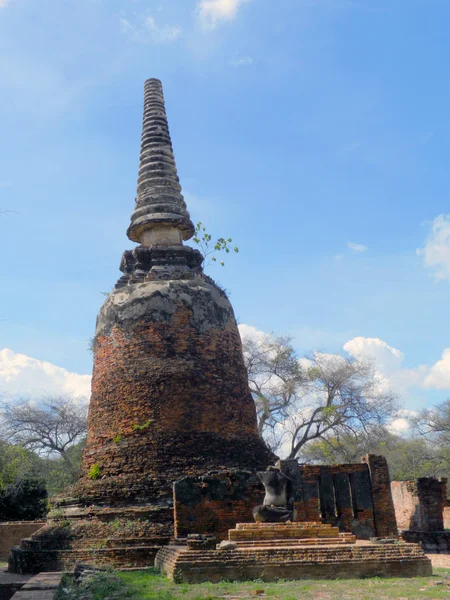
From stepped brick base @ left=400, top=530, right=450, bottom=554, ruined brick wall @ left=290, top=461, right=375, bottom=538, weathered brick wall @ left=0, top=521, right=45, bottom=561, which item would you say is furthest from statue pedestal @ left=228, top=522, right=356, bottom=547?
weathered brick wall @ left=0, top=521, right=45, bottom=561

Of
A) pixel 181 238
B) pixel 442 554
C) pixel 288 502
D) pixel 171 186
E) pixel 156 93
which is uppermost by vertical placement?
pixel 156 93

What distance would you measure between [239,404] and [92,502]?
12.0 feet

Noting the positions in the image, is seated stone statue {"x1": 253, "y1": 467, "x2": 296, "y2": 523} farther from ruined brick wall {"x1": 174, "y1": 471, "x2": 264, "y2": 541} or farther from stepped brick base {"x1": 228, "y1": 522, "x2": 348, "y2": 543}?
ruined brick wall {"x1": 174, "y1": 471, "x2": 264, "y2": 541}

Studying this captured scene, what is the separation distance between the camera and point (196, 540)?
354 inches

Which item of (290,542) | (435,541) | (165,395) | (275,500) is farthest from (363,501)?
(435,541)

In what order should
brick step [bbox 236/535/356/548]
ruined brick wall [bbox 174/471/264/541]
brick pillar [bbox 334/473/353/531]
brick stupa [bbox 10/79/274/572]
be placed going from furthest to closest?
brick pillar [bbox 334/473/353/531]
brick stupa [bbox 10/79/274/572]
ruined brick wall [bbox 174/471/264/541]
brick step [bbox 236/535/356/548]

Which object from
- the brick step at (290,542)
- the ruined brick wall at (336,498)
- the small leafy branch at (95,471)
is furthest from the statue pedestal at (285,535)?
the small leafy branch at (95,471)

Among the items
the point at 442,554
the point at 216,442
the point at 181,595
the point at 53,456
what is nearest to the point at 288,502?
the point at 216,442

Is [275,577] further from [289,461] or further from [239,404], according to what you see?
[239,404]

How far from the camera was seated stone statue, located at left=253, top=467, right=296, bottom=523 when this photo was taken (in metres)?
10.2

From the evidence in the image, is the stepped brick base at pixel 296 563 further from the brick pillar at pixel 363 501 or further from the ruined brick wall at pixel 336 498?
the brick pillar at pixel 363 501

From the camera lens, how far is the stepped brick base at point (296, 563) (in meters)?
8.48

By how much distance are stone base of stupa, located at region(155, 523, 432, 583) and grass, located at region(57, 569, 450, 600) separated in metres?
0.27

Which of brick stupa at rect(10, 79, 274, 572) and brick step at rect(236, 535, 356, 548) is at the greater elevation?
brick stupa at rect(10, 79, 274, 572)
